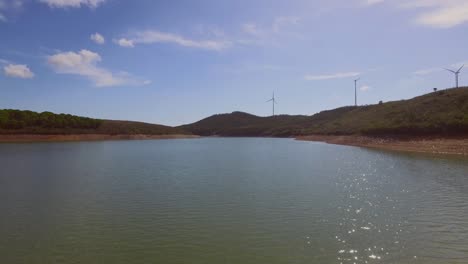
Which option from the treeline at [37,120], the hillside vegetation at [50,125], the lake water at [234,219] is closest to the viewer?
the lake water at [234,219]

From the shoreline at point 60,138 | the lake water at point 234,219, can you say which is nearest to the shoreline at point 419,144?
the lake water at point 234,219

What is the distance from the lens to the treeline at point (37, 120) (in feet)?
334

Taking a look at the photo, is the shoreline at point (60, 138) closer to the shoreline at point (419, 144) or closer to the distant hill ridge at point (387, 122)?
the distant hill ridge at point (387, 122)

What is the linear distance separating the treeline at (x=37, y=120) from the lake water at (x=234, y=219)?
81925mm

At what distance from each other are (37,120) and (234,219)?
10934 centimetres

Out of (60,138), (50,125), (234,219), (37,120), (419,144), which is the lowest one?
(234,219)

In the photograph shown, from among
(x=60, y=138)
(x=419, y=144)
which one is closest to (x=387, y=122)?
(x=419, y=144)

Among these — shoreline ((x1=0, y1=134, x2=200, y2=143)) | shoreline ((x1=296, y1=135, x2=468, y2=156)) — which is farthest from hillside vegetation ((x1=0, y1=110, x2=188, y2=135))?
shoreline ((x1=296, y1=135, x2=468, y2=156))

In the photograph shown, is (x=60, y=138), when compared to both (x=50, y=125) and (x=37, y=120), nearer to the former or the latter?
(x=50, y=125)

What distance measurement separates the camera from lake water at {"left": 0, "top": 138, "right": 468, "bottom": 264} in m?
12.8

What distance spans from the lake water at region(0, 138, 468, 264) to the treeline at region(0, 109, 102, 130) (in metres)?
81.9

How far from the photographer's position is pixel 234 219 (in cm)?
1748

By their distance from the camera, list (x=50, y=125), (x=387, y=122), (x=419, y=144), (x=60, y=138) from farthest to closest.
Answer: (x=50, y=125) → (x=60, y=138) → (x=387, y=122) → (x=419, y=144)

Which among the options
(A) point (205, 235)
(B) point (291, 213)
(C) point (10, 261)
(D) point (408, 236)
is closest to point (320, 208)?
(B) point (291, 213)
